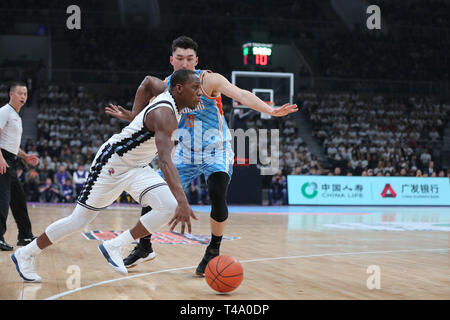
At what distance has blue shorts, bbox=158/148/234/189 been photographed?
515 centimetres

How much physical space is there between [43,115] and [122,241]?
60.5ft

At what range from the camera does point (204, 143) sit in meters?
5.20

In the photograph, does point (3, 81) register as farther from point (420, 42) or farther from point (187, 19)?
point (420, 42)

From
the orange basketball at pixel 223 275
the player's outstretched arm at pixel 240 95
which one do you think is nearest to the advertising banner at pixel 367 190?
the player's outstretched arm at pixel 240 95

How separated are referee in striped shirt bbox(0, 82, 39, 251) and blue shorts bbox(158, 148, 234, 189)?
2262 millimetres

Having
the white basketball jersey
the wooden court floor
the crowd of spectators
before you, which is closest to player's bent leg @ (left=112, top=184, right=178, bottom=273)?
the white basketball jersey

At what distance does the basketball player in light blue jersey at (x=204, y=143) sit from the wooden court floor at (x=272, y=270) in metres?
0.35

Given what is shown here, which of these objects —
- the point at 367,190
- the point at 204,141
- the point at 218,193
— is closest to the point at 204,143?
the point at 204,141

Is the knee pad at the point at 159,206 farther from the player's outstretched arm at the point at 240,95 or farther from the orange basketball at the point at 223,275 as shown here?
the player's outstretched arm at the point at 240,95

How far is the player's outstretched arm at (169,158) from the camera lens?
376cm

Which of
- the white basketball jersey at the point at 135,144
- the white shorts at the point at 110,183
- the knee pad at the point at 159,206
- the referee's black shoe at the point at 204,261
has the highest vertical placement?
the white basketball jersey at the point at 135,144

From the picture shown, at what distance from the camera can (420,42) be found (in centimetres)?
2902
